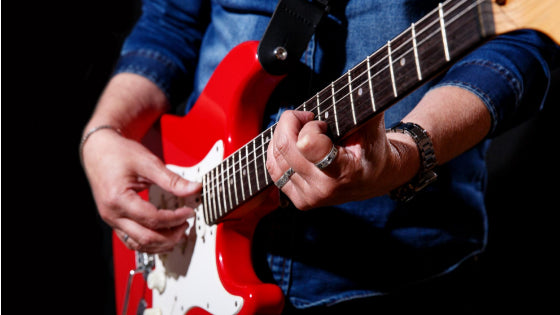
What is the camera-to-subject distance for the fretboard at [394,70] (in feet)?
1.01

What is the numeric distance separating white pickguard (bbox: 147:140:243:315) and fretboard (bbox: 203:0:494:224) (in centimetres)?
15

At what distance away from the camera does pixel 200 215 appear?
0.69 m

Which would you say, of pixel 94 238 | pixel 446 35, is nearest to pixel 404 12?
pixel 446 35

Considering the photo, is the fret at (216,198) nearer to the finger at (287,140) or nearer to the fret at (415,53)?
the finger at (287,140)

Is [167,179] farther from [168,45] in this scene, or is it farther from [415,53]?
[415,53]

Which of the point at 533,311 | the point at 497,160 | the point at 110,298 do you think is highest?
the point at 497,160

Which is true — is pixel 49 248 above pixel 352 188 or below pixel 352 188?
below

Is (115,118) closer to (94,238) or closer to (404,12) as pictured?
(404,12)

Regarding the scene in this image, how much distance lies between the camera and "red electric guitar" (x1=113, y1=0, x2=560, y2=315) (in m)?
0.32

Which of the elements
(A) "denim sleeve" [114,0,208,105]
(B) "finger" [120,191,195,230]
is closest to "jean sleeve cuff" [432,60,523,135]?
(B) "finger" [120,191,195,230]

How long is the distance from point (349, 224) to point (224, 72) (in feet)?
1.04

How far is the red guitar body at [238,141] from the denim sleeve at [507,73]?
271 mm

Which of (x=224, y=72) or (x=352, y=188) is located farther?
(x=224, y=72)

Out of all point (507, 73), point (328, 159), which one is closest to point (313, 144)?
point (328, 159)
